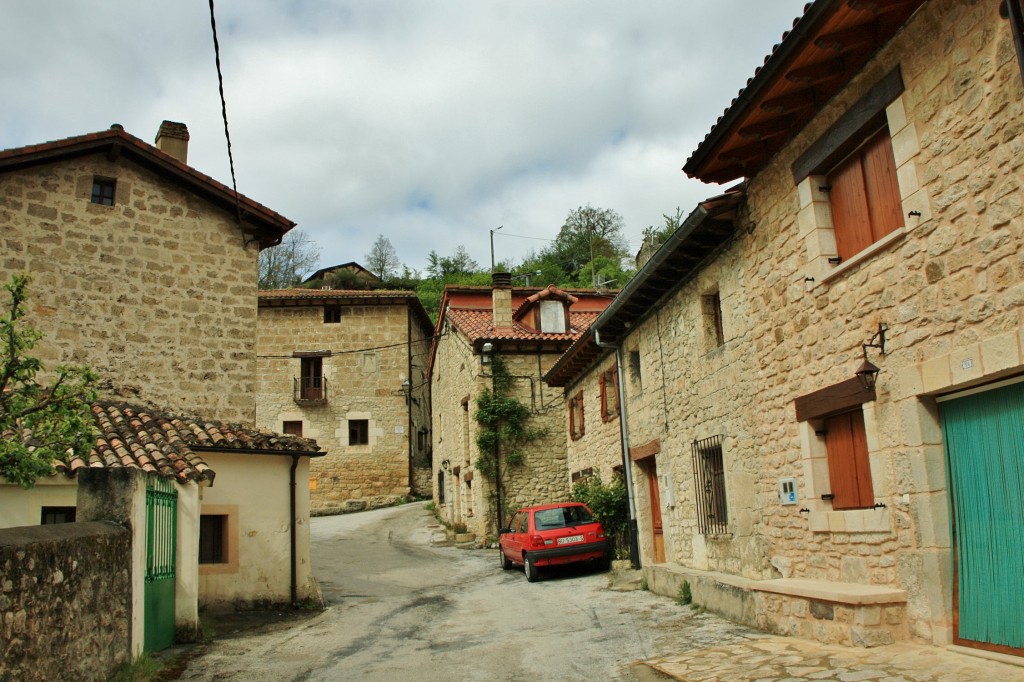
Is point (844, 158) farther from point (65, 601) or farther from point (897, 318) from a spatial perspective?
point (65, 601)

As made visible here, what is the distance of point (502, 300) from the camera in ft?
77.3

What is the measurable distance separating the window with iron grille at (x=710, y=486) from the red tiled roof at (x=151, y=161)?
8649 mm

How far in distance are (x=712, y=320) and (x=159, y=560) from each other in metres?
7.39

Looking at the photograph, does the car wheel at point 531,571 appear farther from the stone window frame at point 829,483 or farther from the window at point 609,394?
the stone window frame at point 829,483

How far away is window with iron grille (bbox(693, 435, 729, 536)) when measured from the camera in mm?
10625

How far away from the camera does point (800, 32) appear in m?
6.51

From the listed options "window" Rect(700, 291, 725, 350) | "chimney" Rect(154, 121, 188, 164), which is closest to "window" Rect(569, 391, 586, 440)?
"window" Rect(700, 291, 725, 350)

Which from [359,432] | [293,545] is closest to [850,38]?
[293,545]

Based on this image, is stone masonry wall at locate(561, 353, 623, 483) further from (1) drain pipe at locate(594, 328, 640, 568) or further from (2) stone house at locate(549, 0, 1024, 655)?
(2) stone house at locate(549, 0, 1024, 655)

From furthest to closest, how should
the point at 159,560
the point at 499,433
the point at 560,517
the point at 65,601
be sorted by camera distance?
the point at 499,433
the point at 560,517
the point at 159,560
the point at 65,601

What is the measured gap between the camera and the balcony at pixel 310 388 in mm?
30609

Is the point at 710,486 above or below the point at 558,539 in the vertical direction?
above

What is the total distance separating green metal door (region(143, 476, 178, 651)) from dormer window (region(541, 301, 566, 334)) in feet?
47.2

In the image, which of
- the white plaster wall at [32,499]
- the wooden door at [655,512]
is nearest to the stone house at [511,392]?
the wooden door at [655,512]
